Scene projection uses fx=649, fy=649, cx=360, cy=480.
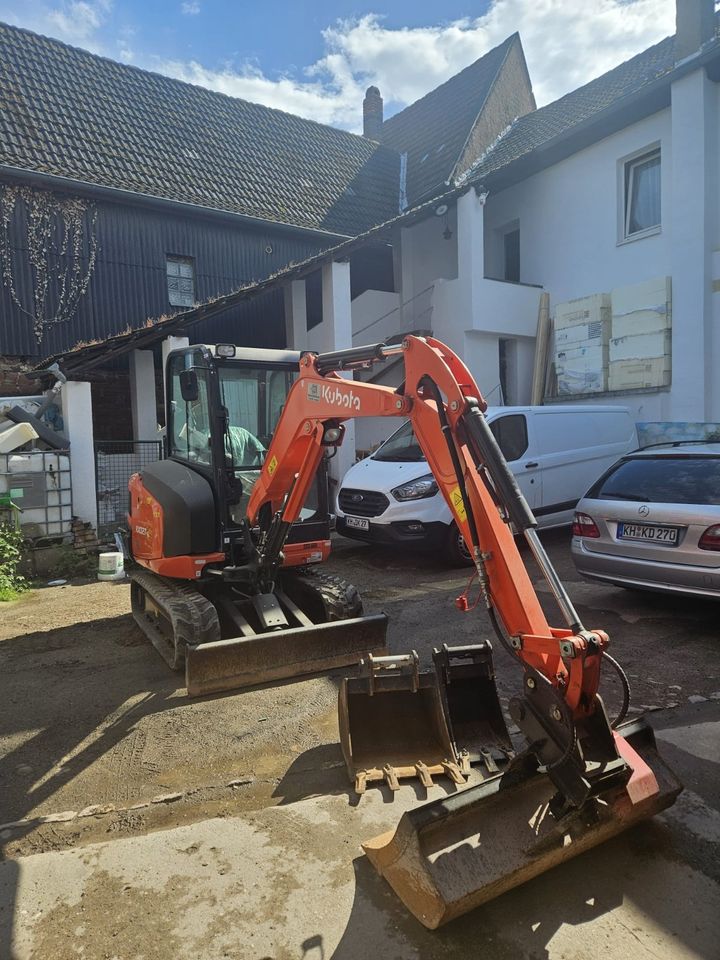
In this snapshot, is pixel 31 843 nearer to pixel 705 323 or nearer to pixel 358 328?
pixel 705 323

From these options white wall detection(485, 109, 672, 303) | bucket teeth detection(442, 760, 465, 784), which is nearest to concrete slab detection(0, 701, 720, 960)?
bucket teeth detection(442, 760, 465, 784)

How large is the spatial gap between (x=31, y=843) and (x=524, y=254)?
47.8 ft

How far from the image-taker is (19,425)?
29.5 ft

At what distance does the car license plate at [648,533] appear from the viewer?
5367mm

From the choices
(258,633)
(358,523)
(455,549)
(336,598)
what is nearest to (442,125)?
(358,523)

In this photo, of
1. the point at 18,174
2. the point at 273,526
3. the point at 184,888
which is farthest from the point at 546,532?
the point at 18,174

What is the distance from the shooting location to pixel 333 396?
405cm

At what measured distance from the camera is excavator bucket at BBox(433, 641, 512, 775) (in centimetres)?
356

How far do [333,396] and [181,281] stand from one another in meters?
12.0

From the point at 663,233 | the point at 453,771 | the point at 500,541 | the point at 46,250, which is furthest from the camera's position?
the point at 46,250

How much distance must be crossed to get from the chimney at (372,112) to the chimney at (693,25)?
12846 mm

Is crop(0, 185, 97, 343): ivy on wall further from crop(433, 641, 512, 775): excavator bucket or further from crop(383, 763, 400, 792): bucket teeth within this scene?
crop(383, 763, 400, 792): bucket teeth

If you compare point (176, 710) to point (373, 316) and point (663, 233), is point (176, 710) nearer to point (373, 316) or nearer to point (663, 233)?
point (663, 233)

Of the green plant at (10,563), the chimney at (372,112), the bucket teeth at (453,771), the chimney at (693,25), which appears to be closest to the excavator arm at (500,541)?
the bucket teeth at (453,771)
